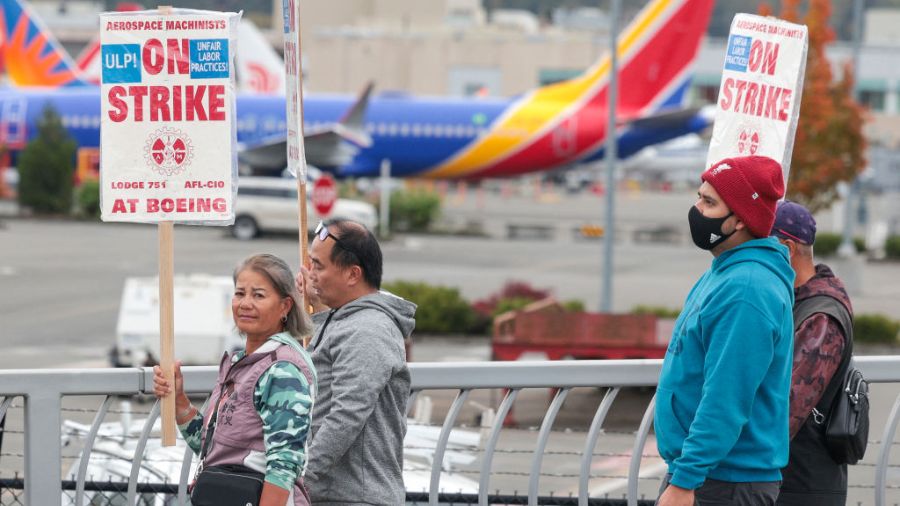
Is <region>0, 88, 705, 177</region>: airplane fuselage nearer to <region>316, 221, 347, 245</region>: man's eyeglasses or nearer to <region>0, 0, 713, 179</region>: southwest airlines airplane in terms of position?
<region>0, 0, 713, 179</region>: southwest airlines airplane

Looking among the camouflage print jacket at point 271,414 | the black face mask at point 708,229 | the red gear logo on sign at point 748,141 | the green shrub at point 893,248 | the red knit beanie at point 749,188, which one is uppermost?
the red gear logo on sign at point 748,141

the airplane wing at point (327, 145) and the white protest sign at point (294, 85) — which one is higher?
the white protest sign at point (294, 85)

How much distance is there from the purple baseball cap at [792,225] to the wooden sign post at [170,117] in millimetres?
1978

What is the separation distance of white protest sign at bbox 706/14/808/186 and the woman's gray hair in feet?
7.86

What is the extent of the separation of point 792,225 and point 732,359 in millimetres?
1042

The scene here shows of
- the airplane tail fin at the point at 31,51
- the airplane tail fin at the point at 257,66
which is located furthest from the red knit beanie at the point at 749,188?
the airplane tail fin at the point at 31,51

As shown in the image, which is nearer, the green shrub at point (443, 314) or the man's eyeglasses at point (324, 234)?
the man's eyeglasses at point (324, 234)

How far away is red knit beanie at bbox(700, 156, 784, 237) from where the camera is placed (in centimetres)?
456

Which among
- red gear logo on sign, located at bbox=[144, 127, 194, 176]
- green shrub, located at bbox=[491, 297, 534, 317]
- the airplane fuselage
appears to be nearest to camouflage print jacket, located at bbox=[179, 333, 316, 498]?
red gear logo on sign, located at bbox=[144, 127, 194, 176]

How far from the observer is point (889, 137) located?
296 feet

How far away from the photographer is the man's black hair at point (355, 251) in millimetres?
4820

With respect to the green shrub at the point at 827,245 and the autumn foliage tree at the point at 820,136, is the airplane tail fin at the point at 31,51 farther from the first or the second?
the autumn foliage tree at the point at 820,136

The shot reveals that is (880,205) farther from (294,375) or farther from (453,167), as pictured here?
(294,375)

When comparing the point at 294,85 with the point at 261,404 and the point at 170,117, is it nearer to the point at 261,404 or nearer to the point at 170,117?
the point at 170,117
